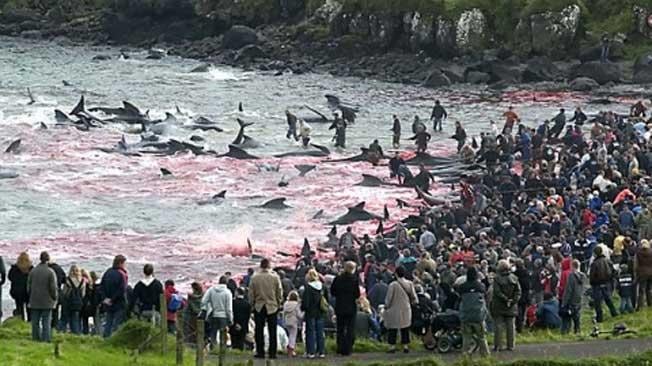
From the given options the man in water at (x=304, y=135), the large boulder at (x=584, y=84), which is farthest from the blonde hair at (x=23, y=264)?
the large boulder at (x=584, y=84)

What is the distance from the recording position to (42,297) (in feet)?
75.3

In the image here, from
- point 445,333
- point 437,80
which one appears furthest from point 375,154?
point 445,333

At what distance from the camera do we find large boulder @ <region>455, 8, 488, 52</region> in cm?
9175

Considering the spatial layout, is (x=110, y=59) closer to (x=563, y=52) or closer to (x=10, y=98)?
(x=10, y=98)

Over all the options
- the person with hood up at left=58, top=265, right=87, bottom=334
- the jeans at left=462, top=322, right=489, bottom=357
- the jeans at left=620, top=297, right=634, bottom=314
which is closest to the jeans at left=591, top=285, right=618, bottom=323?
the jeans at left=620, top=297, right=634, bottom=314

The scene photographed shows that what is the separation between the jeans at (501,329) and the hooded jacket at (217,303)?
501 cm

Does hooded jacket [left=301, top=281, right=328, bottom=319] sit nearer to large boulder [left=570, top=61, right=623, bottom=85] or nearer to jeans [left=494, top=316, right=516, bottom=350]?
jeans [left=494, top=316, right=516, bottom=350]

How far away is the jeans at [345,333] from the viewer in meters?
23.2

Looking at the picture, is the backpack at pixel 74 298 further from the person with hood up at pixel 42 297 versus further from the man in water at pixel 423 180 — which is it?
the man in water at pixel 423 180

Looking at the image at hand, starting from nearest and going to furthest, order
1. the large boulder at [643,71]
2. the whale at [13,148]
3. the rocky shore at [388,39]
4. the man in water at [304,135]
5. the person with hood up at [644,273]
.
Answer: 1. the person with hood up at [644,273]
2. the whale at [13,148]
3. the man in water at [304,135]
4. the large boulder at [643,71]
5. the rocky shore at [388,39]

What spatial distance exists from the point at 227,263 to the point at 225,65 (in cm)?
5987

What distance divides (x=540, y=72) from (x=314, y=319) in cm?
6347

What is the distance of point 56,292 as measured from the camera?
23266 millimetres

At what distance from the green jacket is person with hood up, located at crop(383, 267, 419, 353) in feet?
5.25
